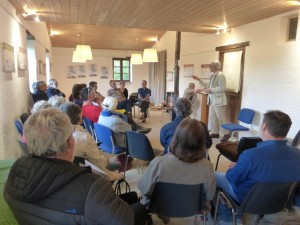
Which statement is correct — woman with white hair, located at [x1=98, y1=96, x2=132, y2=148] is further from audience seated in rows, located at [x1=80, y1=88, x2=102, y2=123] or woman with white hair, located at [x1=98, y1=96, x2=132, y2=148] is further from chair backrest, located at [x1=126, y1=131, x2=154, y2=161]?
audience seated in rows, located at [x1=80, y1=88, x2=102, y2=123]

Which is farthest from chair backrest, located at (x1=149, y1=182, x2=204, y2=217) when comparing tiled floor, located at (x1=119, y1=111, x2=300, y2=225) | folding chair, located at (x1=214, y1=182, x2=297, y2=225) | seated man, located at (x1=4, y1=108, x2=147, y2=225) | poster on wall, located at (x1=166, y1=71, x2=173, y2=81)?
poster on wall, located at (x1=166, y1=71, x2=173, y2=81)

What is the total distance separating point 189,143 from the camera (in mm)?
1685

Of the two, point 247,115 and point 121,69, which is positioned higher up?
point 121,69

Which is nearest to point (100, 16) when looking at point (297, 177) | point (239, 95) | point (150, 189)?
point (239, 95)

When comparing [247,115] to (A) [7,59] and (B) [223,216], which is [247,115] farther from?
(A) [7,59]

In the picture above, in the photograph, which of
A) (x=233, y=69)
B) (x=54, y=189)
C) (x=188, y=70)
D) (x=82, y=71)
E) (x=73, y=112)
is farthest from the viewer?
(x=82, y=71)

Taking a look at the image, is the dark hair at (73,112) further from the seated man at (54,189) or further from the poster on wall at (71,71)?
the poster on wall at (71,71)

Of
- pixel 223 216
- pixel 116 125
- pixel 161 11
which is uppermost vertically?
pixel 161 11

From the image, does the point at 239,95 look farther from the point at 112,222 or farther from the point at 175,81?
the point at 112,222

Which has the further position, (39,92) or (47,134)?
(39,92)

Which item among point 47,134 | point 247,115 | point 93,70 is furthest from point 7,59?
point 93,70

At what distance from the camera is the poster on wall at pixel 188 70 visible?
713 centimetres

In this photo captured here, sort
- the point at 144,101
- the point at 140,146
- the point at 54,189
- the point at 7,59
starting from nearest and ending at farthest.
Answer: the point at 54,189 → the point at 140,146 → the point at 7,59 → the point at 144,101

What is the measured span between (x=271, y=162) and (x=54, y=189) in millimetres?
1382
